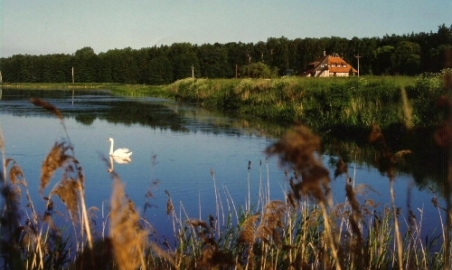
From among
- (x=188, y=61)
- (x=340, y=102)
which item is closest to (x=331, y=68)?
(x=188, y=61)

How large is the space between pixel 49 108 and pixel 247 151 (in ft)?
31.6

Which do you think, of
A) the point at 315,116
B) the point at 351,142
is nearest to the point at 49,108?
the point at 351,142

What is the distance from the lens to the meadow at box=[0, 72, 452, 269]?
1.44 m

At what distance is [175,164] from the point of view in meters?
9.33

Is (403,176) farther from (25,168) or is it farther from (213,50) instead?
(213,50)

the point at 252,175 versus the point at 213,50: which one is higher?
the point at 213,50

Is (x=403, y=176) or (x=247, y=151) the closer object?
(x=403, y=176)

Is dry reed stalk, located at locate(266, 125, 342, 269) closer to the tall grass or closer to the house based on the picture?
the tall grass

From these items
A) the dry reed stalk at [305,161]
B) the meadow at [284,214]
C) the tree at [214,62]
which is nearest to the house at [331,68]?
the tree at [214,62]

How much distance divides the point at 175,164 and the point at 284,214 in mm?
6605

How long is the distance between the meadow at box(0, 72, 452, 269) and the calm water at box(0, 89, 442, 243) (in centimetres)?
30

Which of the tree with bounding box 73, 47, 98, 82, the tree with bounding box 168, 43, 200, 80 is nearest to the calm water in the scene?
the tree with bounding box 168, 43, 200, 80

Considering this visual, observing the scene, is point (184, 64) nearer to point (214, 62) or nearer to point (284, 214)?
point (214, 62)

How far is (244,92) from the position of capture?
77.5 feet
